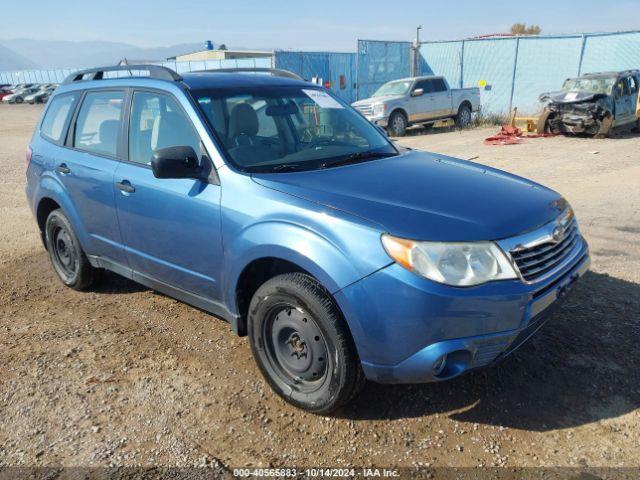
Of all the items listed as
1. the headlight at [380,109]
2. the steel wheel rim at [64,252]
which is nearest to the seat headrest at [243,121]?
the steel wheel rim at [64,252]

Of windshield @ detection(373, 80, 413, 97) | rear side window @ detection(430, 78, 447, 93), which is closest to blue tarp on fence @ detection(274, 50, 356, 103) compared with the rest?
windshield @ detection(373, 80, 413, 97)

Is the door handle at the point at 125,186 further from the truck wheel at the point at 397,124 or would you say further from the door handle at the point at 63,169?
the truck wheel at the point at 397,124

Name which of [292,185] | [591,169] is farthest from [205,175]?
[591,169]

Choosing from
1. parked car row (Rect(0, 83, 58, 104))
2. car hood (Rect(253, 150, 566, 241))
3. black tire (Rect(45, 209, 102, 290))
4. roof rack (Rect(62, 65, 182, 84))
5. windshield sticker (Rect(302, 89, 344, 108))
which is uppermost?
roof rack (Rect(62, 65, 182, 84))

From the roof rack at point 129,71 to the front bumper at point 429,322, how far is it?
2131mm

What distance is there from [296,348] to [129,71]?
2893 millimetres

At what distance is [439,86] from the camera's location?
59.5 ft

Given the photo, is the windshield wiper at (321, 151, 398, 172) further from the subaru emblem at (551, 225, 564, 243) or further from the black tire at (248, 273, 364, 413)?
the subaru emblem at (551, 225, 564, 243)

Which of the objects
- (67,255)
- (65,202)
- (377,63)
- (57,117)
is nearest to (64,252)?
(67,255)

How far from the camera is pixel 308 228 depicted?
2.71 m

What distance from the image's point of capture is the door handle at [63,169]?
14.5 feet

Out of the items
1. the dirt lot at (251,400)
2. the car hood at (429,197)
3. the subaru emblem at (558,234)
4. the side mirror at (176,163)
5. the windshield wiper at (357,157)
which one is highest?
the side mirror at (176,163)

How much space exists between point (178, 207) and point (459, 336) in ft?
6.26

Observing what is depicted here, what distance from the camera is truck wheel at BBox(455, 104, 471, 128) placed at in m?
19.1
